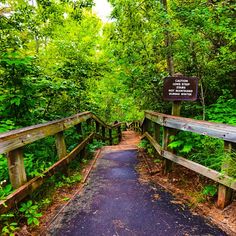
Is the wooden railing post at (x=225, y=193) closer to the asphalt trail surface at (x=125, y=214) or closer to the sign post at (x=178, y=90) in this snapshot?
the asphalt trail surface at (x=125, y=214)

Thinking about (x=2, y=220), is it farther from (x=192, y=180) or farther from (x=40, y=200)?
(x=192, y=180)

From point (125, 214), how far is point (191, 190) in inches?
46.4

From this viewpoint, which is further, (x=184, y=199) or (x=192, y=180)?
(x=192, y=180)

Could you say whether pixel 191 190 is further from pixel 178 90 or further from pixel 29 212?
pixel 29 212

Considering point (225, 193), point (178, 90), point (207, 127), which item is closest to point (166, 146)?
point (178, 90)

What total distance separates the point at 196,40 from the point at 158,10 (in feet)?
3.96

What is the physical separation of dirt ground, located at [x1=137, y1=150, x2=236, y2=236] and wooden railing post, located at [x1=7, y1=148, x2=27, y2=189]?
2174 mm

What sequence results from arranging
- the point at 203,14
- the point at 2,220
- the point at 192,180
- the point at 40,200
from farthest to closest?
the point at 203,14, the point at 192,180, the point at 40,200, the point at 2,220

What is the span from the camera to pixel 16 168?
2408 millimetres

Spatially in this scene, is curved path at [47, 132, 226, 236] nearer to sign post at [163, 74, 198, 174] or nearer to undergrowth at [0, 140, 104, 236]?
undergrowth at [0, 140, 104, 236]

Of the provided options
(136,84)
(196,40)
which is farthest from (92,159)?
(196,40)

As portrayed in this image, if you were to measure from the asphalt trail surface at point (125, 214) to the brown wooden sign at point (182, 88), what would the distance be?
1.73 metres

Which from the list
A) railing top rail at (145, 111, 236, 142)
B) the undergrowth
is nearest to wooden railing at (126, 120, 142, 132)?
the undergrowth

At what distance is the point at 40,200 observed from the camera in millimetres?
3072
